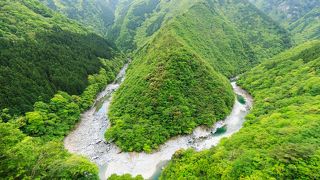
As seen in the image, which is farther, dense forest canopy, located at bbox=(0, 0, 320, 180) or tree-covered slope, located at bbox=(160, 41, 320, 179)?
dense forest canopy, located at bbox=(0, 0, 320, 180)

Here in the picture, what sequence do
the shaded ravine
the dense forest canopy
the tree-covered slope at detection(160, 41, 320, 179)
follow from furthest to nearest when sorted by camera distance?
the shaded ravine < the dense forest canopy < the tree-covered slope at detection(160, 41, 320, 179)

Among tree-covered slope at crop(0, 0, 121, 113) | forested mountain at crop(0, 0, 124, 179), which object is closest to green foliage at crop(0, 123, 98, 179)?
forested mountain at crop(0, 0, 124, 179)

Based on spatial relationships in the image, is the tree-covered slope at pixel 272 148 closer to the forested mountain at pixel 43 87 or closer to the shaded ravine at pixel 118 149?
the shaded ravine at pixel 118 149

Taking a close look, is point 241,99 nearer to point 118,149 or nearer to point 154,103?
point 154,103

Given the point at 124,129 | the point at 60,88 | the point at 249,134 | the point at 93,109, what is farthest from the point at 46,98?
the point at 249,134

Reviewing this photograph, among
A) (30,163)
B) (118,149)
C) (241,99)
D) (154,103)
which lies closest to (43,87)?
(118,149)

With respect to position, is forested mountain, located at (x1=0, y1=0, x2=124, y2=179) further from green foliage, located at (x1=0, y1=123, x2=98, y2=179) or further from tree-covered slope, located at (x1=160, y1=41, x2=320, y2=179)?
tree-covered slope, located at (x1=160, y1=41, x2=320, y2=179)
